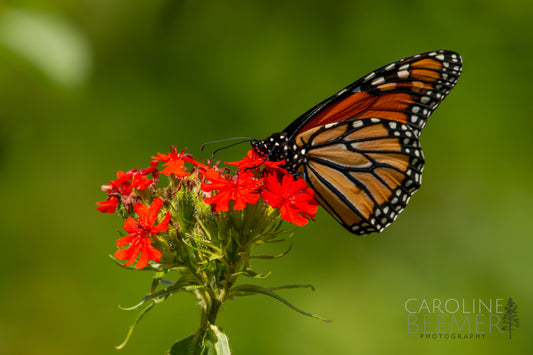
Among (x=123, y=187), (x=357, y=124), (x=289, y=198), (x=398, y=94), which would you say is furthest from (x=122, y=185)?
(x=398, y=94)

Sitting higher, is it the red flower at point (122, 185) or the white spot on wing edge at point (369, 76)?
the white spot on wing edge at point (369, 76)

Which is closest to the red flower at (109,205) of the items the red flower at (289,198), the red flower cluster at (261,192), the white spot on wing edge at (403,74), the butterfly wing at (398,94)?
the red flower cluster at (261,192)

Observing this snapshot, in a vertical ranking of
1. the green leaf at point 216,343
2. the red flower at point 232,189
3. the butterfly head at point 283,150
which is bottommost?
the green leaf at point 216,343

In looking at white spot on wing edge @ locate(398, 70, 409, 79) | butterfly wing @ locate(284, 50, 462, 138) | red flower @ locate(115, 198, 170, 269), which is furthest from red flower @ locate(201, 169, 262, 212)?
white spot on wing edge @ locate(398, 70, 409, 79)

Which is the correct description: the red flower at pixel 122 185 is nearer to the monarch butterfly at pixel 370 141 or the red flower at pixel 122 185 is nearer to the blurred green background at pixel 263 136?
the monarch butterfly at pixel 370 141

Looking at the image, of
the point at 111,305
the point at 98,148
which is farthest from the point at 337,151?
the point at 98,148

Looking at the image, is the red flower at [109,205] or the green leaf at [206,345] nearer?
the green leaf at [206,345]

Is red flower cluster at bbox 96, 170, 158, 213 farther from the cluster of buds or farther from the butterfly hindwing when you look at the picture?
the butterfly hindwing
